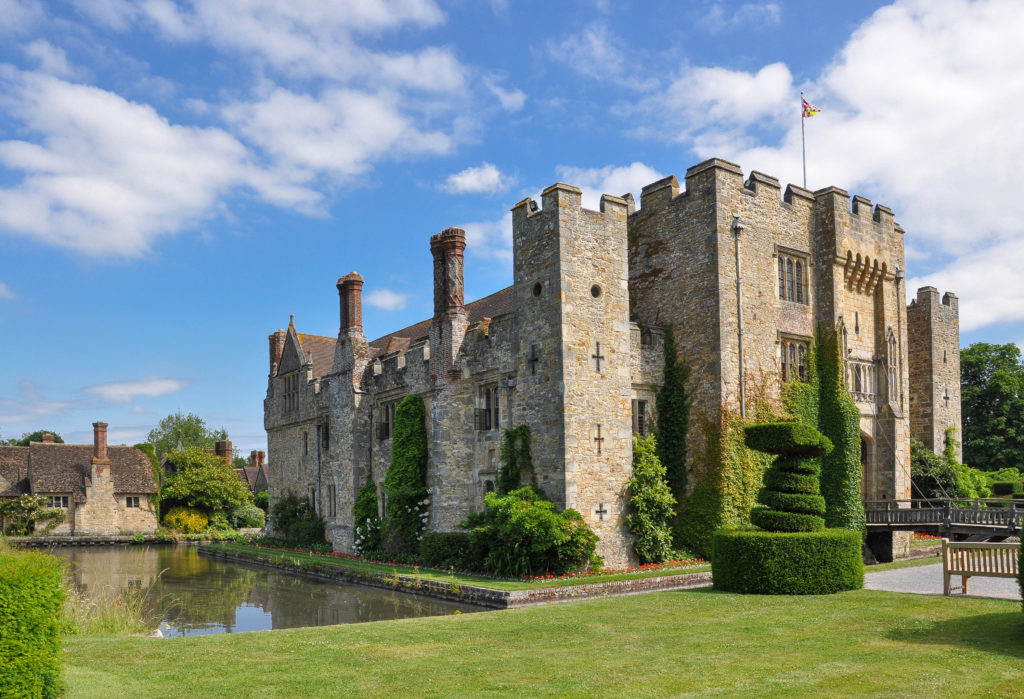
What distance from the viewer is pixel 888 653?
33.5ft

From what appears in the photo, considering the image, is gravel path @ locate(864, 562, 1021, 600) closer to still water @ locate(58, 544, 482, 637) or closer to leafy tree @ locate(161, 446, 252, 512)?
still water @ locate(58, 544, 482, 637)

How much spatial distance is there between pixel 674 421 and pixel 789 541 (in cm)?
940

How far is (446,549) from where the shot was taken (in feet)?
82.2

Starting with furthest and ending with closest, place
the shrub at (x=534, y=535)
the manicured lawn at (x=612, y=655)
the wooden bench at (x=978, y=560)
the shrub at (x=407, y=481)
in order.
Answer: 1. the shrub at (x=407, y=481)
2. the shrub at (x=534, y=535)
3. the wooden bench at (x=978, y=560)
4. the manicured lawn at (x=612, y=655)

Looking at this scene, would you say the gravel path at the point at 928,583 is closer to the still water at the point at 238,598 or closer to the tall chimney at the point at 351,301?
the still water at the point at 238,598

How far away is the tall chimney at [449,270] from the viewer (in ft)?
89.0

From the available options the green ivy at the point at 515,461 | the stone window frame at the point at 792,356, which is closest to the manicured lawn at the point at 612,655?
the green ivy at the point at 515,461

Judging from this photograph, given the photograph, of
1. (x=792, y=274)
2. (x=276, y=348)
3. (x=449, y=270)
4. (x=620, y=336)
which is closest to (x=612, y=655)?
(x=620, y=336)

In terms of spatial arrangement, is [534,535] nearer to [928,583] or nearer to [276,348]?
[928,583]

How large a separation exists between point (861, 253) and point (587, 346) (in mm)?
11879

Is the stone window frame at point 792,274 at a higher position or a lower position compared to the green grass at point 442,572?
higher

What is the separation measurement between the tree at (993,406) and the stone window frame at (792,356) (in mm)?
26781

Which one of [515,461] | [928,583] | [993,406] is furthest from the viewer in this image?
[993,406]

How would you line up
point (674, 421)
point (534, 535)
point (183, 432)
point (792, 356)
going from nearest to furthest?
1. point (534, 535)
2. point (674, 421)
3. point (792, 356)
4. point (183, 432)
